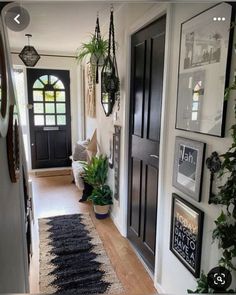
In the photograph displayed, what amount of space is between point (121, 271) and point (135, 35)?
2.22 m

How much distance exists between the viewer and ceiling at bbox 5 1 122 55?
8.59 ft

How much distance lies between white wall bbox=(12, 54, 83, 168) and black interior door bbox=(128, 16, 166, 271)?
287 centimetres

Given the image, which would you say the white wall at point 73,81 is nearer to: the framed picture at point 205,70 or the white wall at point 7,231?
the framed picture at point 205,70

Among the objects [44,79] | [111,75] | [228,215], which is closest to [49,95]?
[44,79]

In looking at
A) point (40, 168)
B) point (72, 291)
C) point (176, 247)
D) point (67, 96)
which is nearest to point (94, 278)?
point (72, 291)

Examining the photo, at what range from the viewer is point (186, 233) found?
160 cm

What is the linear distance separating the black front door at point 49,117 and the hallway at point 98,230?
61cm

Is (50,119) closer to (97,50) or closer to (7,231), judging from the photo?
(97,50)

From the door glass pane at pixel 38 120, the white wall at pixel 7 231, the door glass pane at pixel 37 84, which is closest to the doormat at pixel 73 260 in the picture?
the white wall at pixel 7 231

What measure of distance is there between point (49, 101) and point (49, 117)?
1.08ft

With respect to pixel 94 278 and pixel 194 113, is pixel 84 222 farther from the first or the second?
pixel 194 113

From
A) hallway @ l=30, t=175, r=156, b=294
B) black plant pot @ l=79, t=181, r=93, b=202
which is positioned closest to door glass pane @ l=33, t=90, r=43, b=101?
hallway @ l=30, t=175, r=156, b=294

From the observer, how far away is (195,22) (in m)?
1.43

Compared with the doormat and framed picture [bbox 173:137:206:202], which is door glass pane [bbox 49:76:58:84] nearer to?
the doormat
